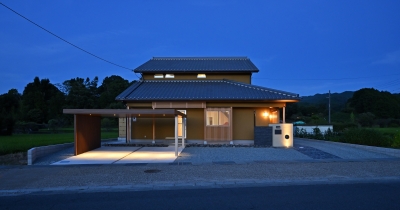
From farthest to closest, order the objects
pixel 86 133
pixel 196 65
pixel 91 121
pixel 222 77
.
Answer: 1. pixel 196 65
2. pixel 222 77
3. pixel 91 121
4. pixel 86 133

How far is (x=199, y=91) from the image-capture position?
24.9 metres

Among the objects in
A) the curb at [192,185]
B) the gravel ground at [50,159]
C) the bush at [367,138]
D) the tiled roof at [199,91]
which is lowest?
the curb at [192,185]

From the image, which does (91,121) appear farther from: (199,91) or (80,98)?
(80,98)

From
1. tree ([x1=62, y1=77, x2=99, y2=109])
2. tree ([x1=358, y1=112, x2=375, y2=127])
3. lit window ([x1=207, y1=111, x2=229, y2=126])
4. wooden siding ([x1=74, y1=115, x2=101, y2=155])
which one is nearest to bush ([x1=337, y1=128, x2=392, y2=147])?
lit window ([x1=207, y1=111, x2=229, y2=126])

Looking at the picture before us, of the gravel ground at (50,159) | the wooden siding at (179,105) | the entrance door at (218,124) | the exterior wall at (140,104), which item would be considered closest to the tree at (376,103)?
the entrance door at (218,124)

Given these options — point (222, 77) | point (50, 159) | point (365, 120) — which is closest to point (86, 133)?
point (50, 159)

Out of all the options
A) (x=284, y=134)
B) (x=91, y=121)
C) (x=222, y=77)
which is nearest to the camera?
(x=91, y=121)

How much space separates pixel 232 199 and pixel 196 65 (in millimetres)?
21646

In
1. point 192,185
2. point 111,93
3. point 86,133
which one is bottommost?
point 192,185

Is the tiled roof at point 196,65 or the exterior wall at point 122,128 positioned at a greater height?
the tiled roof at point 196,65

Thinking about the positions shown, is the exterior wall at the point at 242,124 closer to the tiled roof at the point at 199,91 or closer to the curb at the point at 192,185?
the tiled roof at the point at 199,91

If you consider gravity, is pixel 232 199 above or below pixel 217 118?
below

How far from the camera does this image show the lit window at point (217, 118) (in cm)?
2362

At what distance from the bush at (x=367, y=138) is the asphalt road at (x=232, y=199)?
38.1ft
